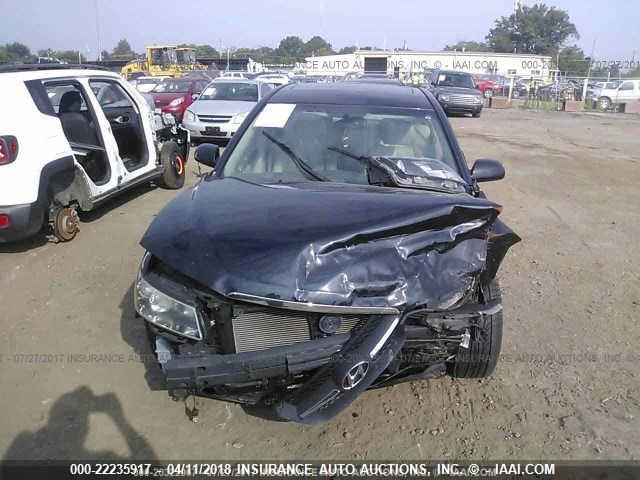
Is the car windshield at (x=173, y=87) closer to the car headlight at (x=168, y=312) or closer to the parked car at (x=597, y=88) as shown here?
the car headlight at (x=168, y=312)

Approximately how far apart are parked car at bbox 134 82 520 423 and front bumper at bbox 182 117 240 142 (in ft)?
28.4

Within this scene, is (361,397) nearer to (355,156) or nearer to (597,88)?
(355,156)

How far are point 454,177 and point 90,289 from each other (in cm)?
314

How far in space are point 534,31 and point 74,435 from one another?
104536 millimetres

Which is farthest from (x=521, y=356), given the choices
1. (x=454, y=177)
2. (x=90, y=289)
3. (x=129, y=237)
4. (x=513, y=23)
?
(x=513, y=23)

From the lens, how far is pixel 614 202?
7633 mm

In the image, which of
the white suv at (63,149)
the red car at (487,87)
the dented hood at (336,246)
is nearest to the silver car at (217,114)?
the white suv at (63,149)

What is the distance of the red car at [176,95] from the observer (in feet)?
47.4

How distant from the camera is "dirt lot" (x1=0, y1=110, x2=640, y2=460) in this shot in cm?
267

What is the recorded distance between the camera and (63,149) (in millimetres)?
5145

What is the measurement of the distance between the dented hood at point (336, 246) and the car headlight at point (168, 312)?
0.19 meters

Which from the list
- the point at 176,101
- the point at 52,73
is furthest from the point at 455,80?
the point at 52,73

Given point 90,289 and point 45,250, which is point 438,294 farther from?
point 45,250

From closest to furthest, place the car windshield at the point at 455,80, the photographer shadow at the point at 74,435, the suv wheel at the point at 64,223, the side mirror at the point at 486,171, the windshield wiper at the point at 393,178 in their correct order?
the photographer shadow at the point at 74,435
the windshield wiper at the point at 393,178
the side mirror at the point at 486,171
the suv wheel at the point at 64,223
the car windshield at the point at 455,80
